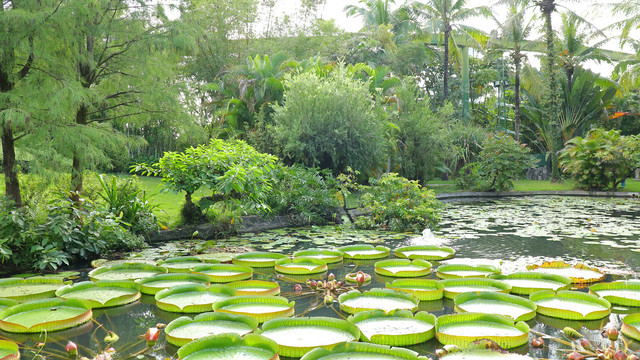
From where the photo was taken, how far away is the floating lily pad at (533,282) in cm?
393

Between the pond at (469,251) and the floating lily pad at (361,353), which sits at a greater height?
the floating lily pad at (361,353)

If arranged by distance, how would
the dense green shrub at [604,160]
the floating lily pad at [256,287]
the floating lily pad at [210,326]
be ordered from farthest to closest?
the dense green shrub at [604,160], the floating lily pad at [256,287], the floating lily pad at [210,326]

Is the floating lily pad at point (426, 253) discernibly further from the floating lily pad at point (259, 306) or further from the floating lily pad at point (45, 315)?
the floating lily pad at point (45, 315)

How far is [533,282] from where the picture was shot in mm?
4113

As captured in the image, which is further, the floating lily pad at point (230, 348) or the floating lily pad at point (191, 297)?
the floating lily pad at point (191, 297)

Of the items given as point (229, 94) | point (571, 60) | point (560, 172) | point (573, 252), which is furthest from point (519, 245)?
point (571, 60)

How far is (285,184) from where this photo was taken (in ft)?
28.1

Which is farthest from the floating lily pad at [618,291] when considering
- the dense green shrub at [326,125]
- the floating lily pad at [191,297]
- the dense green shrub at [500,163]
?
the dense green shrub at [500,163]

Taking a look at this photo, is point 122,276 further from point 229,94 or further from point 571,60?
point 571,60

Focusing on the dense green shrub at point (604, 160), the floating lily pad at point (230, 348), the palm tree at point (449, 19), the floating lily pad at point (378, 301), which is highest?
the palm tree at point (449, 19)

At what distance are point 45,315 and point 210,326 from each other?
4.11 feet

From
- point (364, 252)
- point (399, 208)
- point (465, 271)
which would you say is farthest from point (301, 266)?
point (399, 208)

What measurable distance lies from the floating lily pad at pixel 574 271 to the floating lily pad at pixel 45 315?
401cm

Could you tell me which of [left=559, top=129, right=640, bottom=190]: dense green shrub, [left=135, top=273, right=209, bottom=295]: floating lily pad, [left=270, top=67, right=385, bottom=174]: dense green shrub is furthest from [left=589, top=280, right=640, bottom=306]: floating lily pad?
[left=559, top=129, right=640, bottom=190]: dense green shrub
